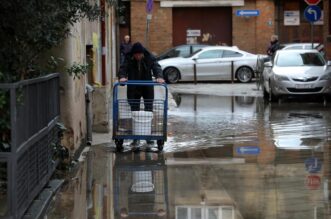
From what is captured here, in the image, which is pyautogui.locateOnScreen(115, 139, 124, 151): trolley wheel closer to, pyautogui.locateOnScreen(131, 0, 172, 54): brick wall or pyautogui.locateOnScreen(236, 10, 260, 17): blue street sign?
pyautogui.locateOnScreen(131, 0, 172, 54): brick wall

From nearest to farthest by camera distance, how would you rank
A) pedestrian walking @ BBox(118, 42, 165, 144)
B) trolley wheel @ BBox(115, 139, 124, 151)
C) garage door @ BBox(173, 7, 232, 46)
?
trolley wheel @ BBox(115, 139, 124, 151) → pedestrian walking @ BBox(118, 42, 165, 144) → garage door @ BBox(173, 7, 232, 46)

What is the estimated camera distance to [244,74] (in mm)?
29312

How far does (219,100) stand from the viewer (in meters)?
21.1

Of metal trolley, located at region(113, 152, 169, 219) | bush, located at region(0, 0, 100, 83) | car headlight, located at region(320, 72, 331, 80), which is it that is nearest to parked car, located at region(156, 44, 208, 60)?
car headlight, located at region(320, 72, 331, 80)

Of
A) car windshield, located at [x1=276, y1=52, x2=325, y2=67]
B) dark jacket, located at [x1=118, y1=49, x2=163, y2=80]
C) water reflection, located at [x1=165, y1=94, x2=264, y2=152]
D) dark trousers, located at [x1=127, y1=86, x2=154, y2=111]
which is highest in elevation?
dark jacket, located at [x1=118, y1=49, x2=163, y2=80]

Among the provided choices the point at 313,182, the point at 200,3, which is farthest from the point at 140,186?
the point at 200,3

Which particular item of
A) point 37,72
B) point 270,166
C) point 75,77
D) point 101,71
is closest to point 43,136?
point 37,72

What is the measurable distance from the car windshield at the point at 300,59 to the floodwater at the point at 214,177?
18.1 ft

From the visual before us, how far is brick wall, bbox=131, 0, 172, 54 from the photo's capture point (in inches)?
1478

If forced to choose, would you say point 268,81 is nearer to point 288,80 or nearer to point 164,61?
point 288,80

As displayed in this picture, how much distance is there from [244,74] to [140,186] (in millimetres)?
21140

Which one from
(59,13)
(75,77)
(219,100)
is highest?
(59,13)

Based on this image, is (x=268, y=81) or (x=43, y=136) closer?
(x=43, y=136)

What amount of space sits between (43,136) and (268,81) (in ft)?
43.8
